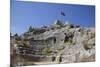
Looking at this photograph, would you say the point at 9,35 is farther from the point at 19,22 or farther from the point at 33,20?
the point at 33,20

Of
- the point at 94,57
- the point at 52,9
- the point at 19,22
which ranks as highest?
the point at 52,9

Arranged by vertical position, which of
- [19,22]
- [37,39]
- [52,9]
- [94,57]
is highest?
[52,9]

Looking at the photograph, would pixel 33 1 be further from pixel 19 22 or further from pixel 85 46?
pixel 85 46

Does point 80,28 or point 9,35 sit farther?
point 80,28

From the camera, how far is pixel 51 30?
2.05 meters

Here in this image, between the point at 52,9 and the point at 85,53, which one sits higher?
the point at 52,9

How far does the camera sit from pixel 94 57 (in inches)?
87.4

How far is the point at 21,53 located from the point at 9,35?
Result: 0.70 ft
